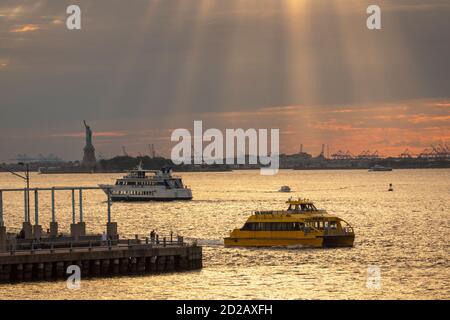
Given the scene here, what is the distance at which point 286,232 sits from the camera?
88.1 metres

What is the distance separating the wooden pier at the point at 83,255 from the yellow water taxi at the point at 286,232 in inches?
809

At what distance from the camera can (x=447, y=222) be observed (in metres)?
132

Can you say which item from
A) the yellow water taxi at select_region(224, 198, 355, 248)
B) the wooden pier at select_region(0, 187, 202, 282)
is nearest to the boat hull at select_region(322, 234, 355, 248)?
the yellow water taxi at select_region(224, 198, 355, 248)

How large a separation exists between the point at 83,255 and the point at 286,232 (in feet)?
96.5

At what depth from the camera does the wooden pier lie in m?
59.9

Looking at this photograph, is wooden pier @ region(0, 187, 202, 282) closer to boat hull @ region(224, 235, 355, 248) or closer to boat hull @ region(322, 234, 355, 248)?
boat hull @ region(224, 235, 355, 248)

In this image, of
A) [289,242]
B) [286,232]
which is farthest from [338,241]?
[286,232]

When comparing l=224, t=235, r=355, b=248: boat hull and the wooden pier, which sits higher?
the wooden pier

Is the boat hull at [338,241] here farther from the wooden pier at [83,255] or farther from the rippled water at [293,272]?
the wooden pier at [83,255]

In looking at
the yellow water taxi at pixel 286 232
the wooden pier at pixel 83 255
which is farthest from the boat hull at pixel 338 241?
the wooden pier at pixel 83 255

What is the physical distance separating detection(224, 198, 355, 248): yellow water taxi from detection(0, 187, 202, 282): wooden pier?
2054cm

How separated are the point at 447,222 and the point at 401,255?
4889cm

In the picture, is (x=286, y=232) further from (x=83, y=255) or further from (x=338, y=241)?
(x=83, y=255)
